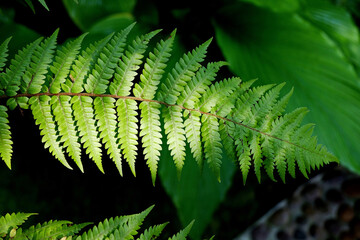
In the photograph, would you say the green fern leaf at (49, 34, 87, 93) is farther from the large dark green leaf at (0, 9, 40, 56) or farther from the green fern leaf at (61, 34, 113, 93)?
the large dark green leaf at (0, 9, 40, 56)

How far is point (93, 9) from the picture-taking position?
1426mm

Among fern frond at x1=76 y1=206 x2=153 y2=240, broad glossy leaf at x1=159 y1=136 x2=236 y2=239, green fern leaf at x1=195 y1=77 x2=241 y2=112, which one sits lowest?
broad glossy leaf at x1=159 y1=136 x2=236 y2=239

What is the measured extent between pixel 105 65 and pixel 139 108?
11cm

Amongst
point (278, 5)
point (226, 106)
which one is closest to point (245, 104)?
point (226, 106)

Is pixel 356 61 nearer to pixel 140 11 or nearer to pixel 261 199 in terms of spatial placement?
pixel 261 199

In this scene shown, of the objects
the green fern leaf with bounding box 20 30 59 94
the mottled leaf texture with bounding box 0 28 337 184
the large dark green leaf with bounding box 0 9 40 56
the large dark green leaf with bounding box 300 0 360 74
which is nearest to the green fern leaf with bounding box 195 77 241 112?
Answer: the mottled leaf texture with bounding box 0 28 337 184

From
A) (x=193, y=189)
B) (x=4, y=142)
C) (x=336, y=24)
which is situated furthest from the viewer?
(x=336, y=24)

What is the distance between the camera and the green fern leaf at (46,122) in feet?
2.04

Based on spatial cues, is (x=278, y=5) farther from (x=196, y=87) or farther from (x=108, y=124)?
(x=108, y=124)

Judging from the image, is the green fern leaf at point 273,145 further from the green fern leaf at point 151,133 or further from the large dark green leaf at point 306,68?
the large dark green leaf at point 306,68

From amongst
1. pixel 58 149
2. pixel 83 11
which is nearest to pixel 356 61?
pixel 83 11

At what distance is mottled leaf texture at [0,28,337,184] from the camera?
64cm

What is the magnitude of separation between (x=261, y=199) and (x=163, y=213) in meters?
0.75

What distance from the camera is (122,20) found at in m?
1.39
